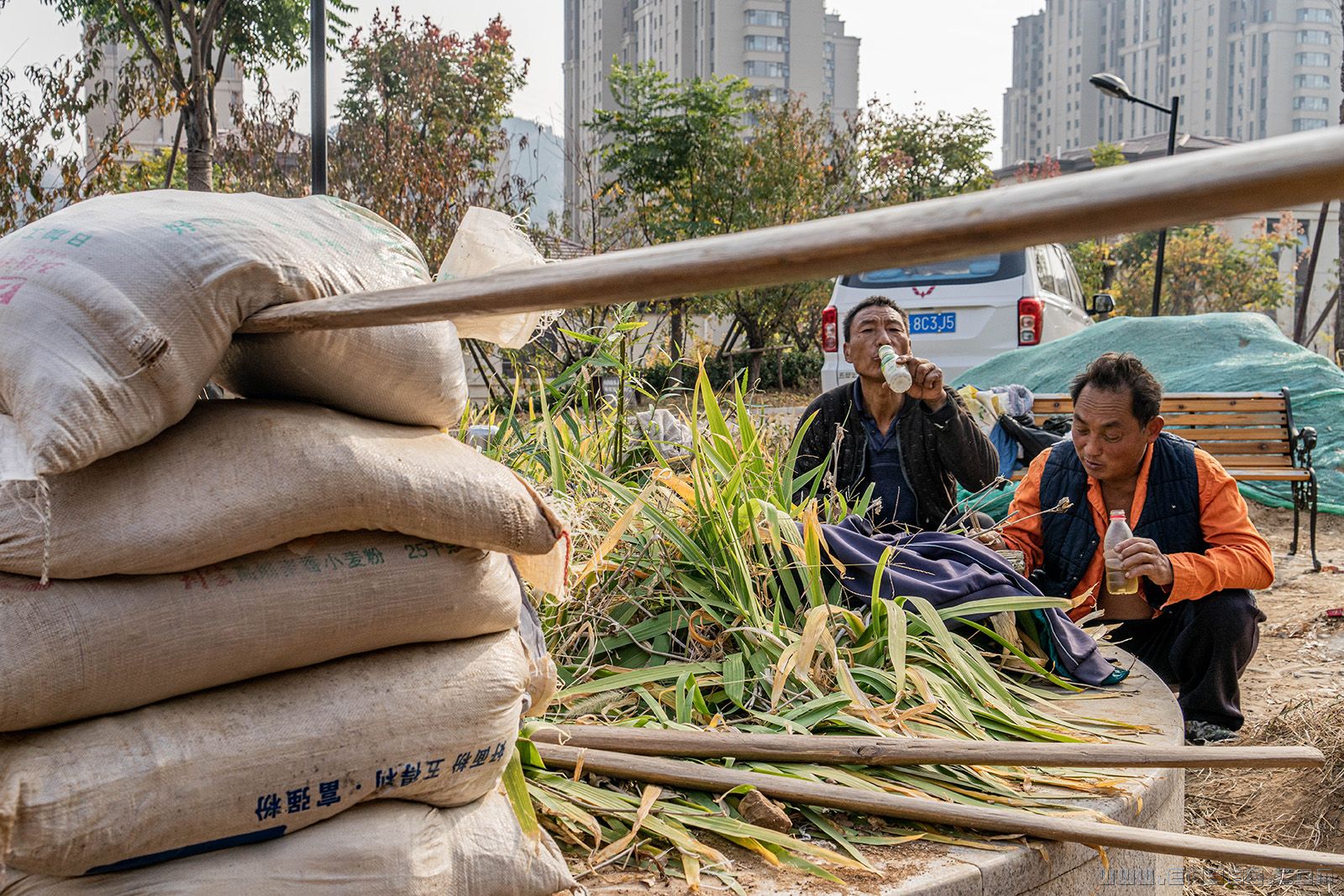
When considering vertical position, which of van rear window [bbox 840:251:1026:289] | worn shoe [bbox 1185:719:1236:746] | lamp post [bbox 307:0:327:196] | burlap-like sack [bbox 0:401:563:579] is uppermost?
lamp post [bbox 307:0:327:196]

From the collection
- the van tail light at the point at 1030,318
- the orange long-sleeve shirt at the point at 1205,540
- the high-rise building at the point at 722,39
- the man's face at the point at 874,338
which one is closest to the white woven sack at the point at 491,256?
the orange long-sleeve shirt at the point at 1205,540

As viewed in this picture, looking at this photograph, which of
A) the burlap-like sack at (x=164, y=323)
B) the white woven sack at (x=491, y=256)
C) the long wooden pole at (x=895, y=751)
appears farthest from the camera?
the long wooden pole at (x=895, y=751)

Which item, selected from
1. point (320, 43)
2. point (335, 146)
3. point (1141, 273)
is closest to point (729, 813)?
point (320, 43)

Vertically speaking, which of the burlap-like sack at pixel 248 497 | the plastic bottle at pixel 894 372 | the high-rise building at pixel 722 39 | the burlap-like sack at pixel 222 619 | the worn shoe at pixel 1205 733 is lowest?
the worn shoe at pixel 1205 733

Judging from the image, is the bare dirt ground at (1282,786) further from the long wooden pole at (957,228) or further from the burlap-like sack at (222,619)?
the long wooden pole at (957,228)

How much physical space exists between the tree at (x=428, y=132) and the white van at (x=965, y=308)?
4.86 meters

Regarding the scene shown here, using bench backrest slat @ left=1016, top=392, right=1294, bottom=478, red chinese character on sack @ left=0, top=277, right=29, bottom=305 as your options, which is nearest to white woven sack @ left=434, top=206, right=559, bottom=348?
red chinese character on sack @ left=0, top=277, right=29, bottom=305

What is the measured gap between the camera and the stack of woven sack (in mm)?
1429

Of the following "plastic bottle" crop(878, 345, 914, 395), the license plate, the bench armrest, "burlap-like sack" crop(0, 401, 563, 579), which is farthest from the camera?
the license plate

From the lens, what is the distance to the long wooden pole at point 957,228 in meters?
0.86

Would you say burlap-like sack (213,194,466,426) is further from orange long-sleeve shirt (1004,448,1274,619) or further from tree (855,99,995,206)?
tree (855,99,995,206)

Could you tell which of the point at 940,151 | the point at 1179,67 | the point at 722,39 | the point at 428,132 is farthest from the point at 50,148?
the point at 1179,67

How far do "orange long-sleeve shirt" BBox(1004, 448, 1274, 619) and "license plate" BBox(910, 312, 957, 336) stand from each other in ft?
17.7

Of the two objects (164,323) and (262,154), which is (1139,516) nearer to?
(164,323)
